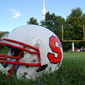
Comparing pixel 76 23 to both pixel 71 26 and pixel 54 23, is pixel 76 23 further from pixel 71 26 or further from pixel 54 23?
pixel 54 23

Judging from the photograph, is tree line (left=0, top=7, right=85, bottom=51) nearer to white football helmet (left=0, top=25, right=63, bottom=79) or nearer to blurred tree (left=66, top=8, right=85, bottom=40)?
blurred tree (left=66, top=8, right=85, bottom=40)

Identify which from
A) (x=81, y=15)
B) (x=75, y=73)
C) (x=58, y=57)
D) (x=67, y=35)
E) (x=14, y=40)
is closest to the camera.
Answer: (x=14, y=40)

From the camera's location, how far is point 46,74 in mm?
1663

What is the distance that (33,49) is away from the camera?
1540 mm

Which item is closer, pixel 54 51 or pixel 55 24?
pixel 54 51

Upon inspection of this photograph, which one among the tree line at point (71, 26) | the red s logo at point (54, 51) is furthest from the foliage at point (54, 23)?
the red s logo at point (54, 51)

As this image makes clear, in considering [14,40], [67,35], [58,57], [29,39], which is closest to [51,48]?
[58,57]

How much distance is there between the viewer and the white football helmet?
4.91 feet

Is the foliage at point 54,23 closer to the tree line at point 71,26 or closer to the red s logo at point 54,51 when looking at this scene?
the tree line at point 71,26

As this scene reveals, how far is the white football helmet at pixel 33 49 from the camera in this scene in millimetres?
1496

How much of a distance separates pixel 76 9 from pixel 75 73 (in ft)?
75.7

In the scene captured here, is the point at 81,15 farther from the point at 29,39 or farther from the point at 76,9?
the point at 29,39

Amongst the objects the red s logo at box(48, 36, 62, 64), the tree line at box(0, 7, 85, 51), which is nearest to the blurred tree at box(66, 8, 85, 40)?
the tree line at box(0, 7, 85, 51)

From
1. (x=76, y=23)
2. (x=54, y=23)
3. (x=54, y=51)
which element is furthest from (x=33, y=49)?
(x=54, y=23)
